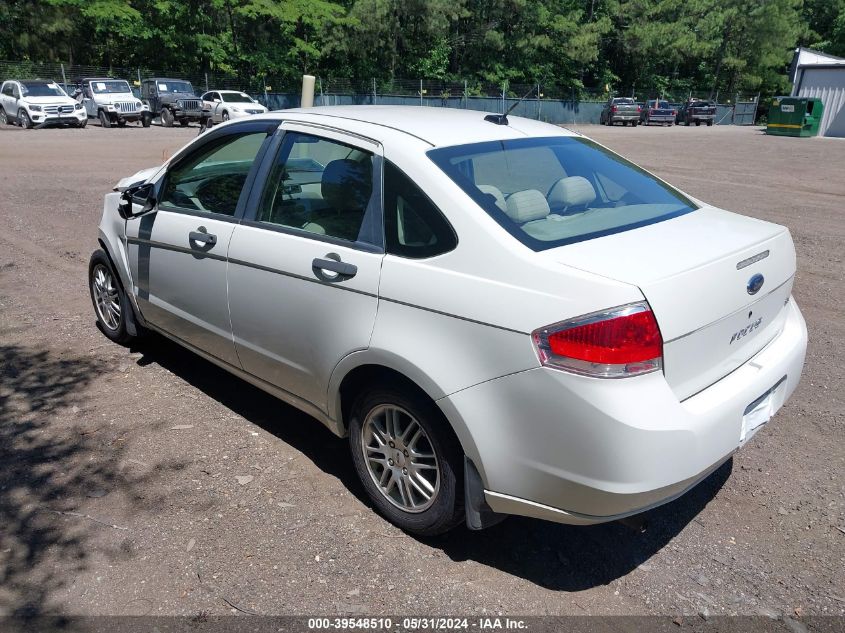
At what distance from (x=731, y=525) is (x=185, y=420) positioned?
10.0ft

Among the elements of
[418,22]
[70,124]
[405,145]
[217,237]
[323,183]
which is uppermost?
[418,22]

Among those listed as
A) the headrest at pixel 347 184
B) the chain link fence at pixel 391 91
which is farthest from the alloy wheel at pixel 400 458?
the chain link fence at pixel 391 91

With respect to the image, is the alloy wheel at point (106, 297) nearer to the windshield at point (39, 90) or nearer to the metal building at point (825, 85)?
the windshield at point (39, 90)

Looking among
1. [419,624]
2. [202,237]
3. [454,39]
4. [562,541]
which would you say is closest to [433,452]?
[419,624]

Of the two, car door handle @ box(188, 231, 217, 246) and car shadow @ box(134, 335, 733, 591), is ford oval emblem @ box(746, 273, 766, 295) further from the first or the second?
car door handle @ box(188, 231, 217, 246)

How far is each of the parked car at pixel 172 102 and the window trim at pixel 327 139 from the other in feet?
99.2

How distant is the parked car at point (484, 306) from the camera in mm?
2510

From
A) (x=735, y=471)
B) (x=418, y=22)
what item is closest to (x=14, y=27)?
(x=418, y=22)

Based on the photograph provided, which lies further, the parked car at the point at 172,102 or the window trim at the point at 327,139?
the parked car at the point at 172,102

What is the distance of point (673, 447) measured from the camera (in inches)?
99.3

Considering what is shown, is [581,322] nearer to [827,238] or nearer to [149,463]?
[149,463]

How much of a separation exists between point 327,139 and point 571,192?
1.22 m

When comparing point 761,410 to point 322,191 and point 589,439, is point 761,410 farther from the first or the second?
point 322,191

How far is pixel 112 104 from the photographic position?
30.1 metres
